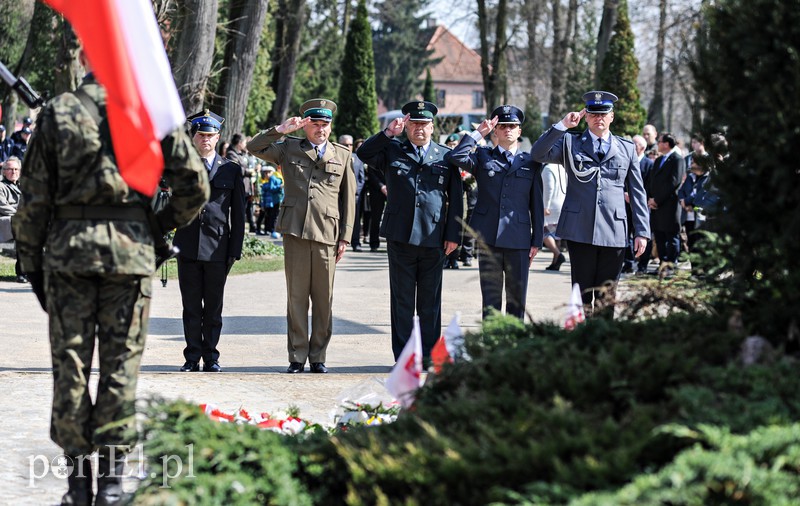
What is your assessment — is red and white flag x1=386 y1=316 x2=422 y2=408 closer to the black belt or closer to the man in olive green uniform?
the black belt

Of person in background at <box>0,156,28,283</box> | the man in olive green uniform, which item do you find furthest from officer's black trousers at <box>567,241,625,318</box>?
person in background at <box>0,156,28,283</box>

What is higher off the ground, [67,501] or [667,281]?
[667,281]

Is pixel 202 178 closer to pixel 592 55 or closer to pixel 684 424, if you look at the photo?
pixel 684 424

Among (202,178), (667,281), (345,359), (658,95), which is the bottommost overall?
(345,359)

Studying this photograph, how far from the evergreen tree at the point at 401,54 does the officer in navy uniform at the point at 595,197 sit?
2769 inches

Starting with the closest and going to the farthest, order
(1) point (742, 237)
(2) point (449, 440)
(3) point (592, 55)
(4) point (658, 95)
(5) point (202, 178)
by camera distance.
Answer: (2) point (449, 440)
(1) point (742, 237)
(5) point (202, 178)
(4) point (658, 95)
(3) point (592, 55)

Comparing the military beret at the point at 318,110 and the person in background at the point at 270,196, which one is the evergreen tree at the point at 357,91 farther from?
the military beret at the point at 318,110

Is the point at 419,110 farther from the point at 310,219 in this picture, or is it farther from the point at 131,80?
the point at 131,80

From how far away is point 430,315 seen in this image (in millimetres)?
8656

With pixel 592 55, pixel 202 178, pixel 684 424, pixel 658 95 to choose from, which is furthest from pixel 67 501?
pixel 592 55

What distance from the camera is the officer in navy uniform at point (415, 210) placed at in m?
8.48

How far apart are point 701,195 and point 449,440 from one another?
38.4ft

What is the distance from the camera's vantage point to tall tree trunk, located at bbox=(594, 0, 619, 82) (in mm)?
32062

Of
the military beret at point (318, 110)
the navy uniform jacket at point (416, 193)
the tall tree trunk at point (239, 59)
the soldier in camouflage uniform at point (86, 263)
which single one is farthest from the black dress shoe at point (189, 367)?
the tall tree trunk at point (239, 59)
